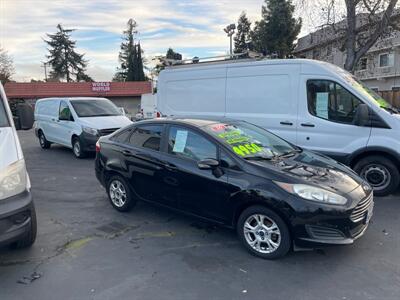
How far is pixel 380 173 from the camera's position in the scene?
243 inches

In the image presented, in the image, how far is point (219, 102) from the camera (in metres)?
7.93

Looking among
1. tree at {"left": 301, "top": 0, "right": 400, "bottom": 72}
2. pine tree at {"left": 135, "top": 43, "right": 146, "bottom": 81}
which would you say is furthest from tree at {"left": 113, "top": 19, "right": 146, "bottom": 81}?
tree at {"left": 301, "top": 0, "right": 400, "bottom": 72}

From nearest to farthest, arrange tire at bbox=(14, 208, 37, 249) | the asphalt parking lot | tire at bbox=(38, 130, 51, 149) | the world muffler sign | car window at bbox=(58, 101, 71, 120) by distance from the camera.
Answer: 1. the asphalt parking lot
2. tire at bbox=(14, 208, 37, 249)
3. car window at bbox=(58, 101, 71, 120)
4. tire at bbox=(38, 130, 51, 149)
5. the world muffler sign

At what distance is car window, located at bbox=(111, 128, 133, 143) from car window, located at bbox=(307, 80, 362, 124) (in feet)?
11.2

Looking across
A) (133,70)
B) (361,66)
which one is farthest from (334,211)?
(133,70)

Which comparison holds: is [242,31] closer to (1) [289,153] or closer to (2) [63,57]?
(2) [63,57]

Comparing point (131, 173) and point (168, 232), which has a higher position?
point (131, 173)

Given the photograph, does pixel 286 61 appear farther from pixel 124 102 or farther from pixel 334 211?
pixel 124 102

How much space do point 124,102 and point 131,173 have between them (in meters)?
38.0

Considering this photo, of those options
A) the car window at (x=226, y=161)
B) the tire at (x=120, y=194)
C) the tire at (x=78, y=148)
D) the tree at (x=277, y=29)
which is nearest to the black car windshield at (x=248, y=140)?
the car window at (x=226, y=161)

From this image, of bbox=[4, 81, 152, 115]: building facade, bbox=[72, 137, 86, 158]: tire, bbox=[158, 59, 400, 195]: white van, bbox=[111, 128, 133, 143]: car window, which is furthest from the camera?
bbox=[4, 81, 152, 115]: building facade

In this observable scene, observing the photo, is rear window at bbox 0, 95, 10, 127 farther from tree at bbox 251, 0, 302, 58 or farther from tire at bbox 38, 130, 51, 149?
tree at bbox 251, 0, 302, 58

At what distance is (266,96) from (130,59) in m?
64.6

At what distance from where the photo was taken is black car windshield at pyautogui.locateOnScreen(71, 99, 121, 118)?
1089cm
